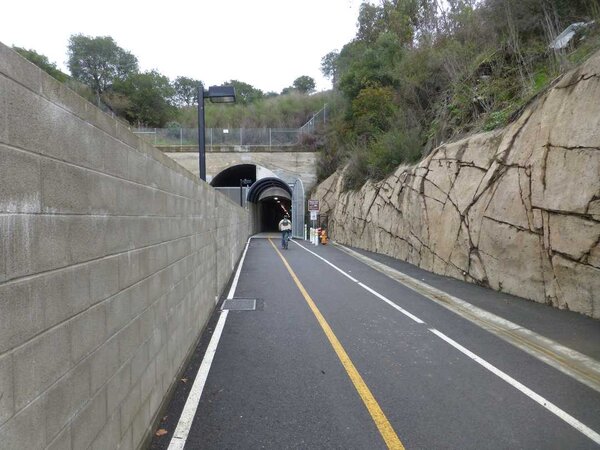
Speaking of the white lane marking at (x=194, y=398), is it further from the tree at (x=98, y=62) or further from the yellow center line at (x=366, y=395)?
the tree at (x=98, y=62)

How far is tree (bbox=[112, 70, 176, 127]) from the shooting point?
2079 inches

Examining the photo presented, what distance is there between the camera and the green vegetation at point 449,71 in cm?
1350

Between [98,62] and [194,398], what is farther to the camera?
[98,62]

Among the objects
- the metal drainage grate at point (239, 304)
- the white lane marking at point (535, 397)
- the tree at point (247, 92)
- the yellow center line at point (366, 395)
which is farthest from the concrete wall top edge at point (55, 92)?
the tree at point (247, 92)

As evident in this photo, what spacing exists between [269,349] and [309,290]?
16.3 feet

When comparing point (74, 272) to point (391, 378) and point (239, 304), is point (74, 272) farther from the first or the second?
point (239, 304)

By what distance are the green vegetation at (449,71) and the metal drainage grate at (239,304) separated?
8125 mm

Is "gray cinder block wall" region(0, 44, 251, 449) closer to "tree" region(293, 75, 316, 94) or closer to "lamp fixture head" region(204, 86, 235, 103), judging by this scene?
"lamp fixture head" region(204, 86, 235, 103)

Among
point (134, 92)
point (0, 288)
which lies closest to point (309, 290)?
point (0, 288)

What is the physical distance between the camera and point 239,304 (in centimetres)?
985

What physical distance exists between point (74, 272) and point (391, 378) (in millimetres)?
4019

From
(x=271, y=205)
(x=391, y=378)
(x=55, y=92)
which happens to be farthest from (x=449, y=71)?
(x=271, y=205)

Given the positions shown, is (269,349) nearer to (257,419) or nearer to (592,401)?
(257,419)

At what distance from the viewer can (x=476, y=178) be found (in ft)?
41.1
